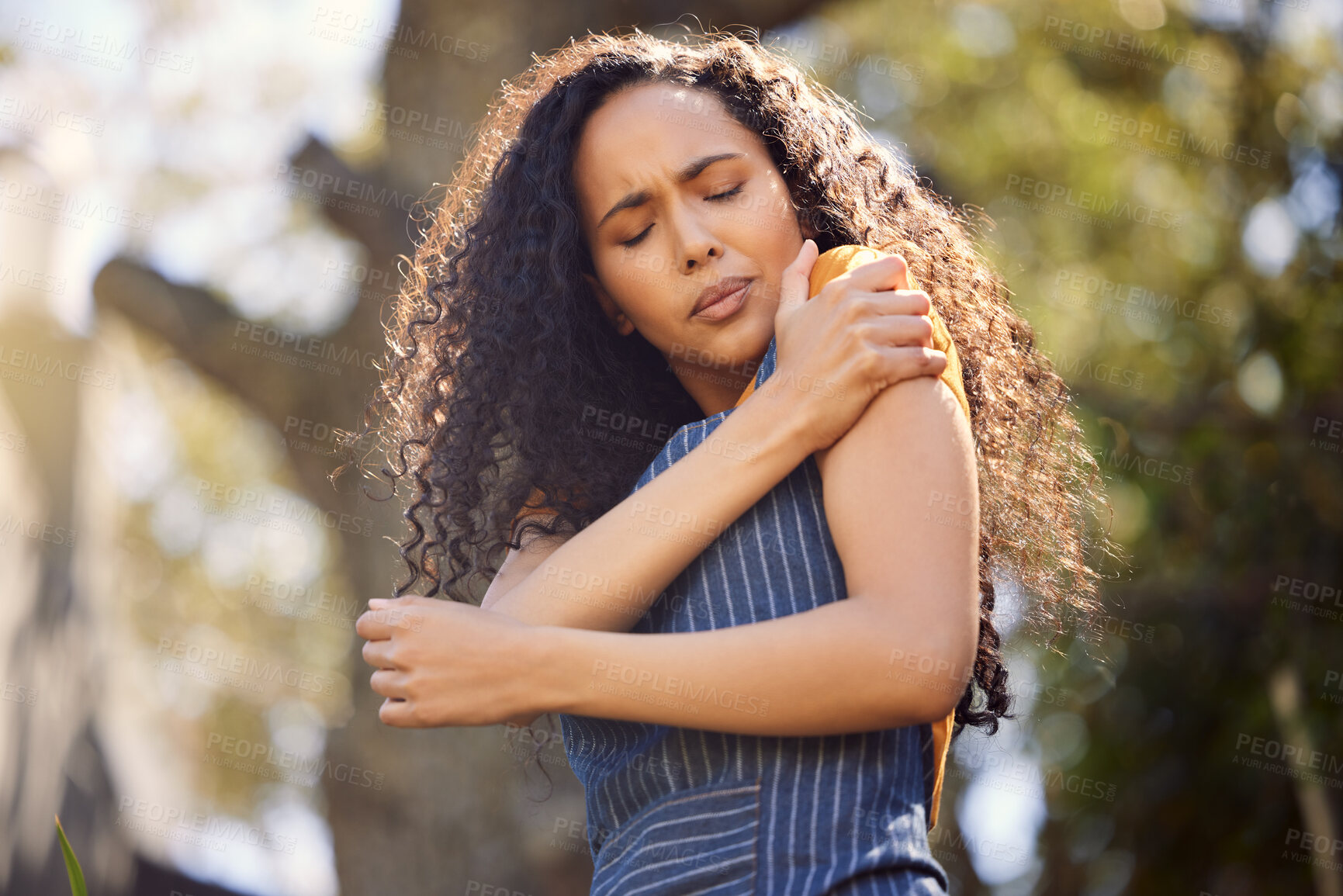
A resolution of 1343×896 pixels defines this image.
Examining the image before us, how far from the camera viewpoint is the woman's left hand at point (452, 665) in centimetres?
138

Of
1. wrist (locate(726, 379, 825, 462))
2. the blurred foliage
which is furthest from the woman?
the blurred foliage

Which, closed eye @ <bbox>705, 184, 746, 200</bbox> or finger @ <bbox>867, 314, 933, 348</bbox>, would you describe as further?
closed eye @ <bbox>705, 184, 746, 200</bbox>

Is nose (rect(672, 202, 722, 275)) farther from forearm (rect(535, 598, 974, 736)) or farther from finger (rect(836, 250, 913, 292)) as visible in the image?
forearm (rect(535, 598, 974, 736))

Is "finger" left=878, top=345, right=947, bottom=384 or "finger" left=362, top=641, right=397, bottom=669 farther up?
"finger" left=878, top=345, right=947, bottom=384

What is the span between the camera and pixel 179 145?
21.2 feet

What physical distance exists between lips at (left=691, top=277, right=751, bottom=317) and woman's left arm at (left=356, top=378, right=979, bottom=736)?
394 millimetres

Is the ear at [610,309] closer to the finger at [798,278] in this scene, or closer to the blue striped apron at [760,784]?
the finger at [798,278]

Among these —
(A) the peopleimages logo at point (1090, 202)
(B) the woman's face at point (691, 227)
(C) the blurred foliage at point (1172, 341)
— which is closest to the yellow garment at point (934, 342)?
(B) the woman's face at point (691, 227)

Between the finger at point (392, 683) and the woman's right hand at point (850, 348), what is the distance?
2.03ft

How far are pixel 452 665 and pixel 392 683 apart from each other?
0.09 metres

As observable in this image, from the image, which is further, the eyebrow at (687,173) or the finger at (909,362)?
the eyebrow at (687,173)

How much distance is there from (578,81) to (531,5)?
11.2 ft

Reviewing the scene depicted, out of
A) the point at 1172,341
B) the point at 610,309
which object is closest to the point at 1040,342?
the point at 1172,341

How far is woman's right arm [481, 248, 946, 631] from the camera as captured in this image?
142cm
